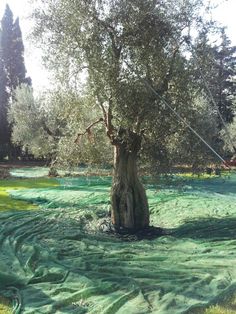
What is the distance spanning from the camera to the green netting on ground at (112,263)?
632 centimetres

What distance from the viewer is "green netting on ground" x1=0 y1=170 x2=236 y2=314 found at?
6.32 meters

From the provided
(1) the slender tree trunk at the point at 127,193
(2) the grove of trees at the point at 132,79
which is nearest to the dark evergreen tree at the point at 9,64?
(2) the grove of trees at the point at 132,79

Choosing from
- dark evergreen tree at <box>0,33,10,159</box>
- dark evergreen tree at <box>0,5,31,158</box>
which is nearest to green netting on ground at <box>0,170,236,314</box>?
dark evergreen tree at <box>0,33,10,159</box>

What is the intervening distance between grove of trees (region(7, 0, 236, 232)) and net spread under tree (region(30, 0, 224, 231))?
0.02 metres

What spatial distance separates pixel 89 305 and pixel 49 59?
771 centimetres

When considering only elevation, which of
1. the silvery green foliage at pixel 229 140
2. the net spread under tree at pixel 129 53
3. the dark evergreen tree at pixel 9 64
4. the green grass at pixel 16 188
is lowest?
the green grass at pixel 16 188

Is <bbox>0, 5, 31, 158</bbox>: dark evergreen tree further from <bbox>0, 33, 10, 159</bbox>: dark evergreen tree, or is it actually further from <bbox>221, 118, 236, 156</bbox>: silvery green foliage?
<bbox>221, 118, 236, 156</bbox>: silvery green foliage

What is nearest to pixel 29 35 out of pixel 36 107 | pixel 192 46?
pixel 192 46

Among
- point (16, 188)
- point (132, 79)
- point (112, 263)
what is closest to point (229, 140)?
point (112, 263)

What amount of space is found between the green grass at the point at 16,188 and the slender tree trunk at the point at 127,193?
5490 millimetres

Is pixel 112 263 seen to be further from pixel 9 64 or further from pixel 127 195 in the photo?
pixel 9 64

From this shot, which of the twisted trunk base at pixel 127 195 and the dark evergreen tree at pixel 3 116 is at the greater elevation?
the dark evergreen tree at pixel 3 116

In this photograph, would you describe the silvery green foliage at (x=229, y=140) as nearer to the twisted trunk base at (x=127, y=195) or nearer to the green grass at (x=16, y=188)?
the twisted trunk base at (x=127, y=195)

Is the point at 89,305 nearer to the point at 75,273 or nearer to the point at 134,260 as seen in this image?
the point at 75,273
